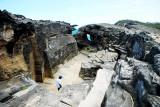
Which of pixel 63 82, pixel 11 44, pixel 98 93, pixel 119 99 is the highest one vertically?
pixel 11 44

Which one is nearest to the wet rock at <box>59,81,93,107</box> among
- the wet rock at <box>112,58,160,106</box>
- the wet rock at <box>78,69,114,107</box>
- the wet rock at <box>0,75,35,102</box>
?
the wet rock at <box>78,69,114,107</box>

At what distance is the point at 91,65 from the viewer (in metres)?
7.64

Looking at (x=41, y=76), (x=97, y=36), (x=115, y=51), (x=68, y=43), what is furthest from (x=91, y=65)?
(x=97, y=36)

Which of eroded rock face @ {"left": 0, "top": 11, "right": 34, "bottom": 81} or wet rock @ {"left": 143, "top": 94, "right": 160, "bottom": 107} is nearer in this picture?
wet rock @ {"left": 143, "top": 94, "right": 160, "bottom": 107}

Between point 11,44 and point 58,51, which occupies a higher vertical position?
point 11,44

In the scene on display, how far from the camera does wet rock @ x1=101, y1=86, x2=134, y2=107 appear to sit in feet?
6.67

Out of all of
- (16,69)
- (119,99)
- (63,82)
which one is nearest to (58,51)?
(63,82)

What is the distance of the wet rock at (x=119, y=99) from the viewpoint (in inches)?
80.1

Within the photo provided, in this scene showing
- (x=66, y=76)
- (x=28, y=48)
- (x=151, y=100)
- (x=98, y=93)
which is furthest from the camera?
(x=66, y=76)

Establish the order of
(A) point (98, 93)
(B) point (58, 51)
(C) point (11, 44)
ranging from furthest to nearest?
(B) point (58, 51), (A) point (98, 93), (C) point (11, 44)

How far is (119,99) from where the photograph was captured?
84.7 inches

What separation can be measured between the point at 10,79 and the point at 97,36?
1152 cm

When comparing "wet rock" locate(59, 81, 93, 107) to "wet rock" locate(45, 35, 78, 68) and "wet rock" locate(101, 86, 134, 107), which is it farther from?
"wet rock" locate(45, 35, 78, 68)

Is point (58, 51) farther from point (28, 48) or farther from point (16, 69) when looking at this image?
point (16, 69)
